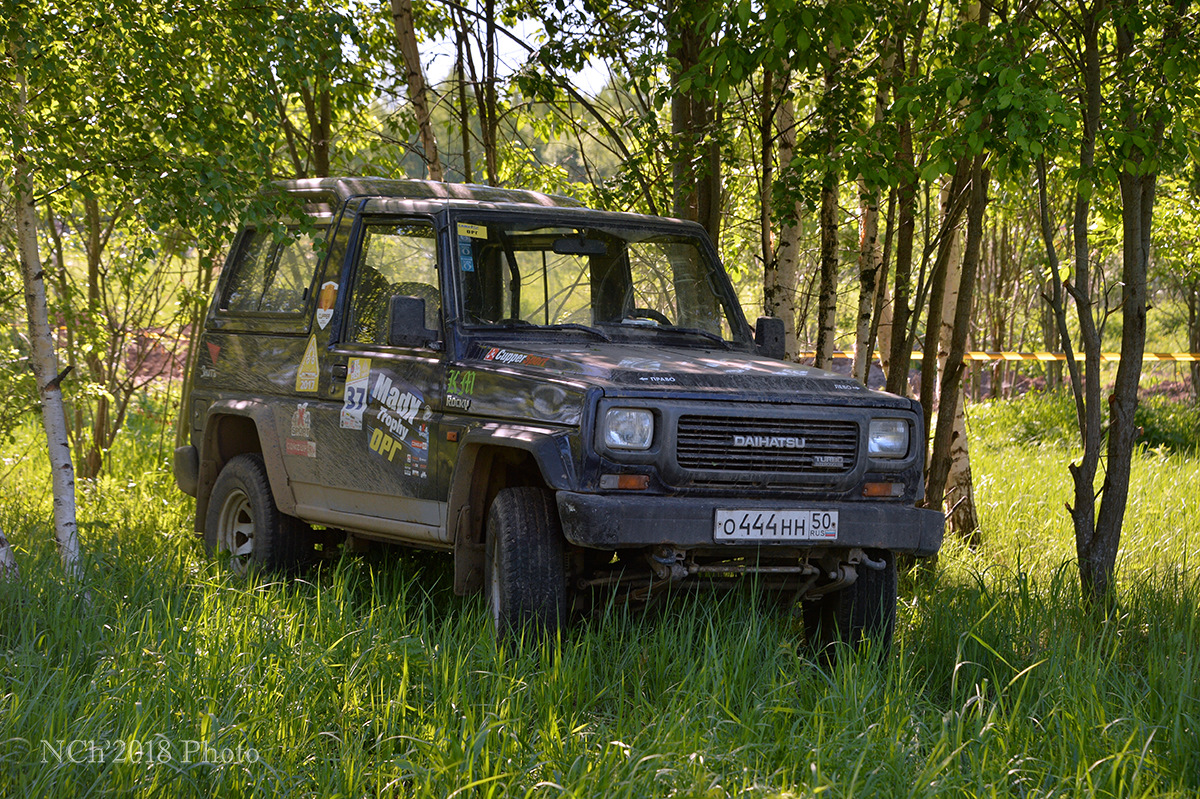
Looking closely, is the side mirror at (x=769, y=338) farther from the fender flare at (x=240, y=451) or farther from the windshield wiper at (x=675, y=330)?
the fender flare at (x=240, y=451)

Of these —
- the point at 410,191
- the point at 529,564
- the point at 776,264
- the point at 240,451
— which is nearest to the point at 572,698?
the point at 529,564

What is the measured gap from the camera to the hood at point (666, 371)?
4.28 metres

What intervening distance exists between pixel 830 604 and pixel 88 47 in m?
4.71

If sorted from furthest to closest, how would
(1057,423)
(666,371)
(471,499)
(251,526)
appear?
(1057,423), (251,526), (471,499), (666,371)

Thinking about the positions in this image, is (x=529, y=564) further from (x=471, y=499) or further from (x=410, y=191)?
(x=410, y=191)

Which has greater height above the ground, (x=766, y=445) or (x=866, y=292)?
(x=866, y=292)

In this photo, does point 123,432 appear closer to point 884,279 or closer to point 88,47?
point 88,47

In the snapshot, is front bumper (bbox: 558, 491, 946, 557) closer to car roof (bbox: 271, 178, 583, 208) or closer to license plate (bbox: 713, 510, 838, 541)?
license plate (bbox: 713, 510, 838, 541)

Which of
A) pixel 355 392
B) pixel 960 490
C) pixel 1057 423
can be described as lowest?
pixel 1057 423

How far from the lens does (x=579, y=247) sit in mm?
5457

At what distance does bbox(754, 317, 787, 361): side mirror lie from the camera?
5719 millimetres

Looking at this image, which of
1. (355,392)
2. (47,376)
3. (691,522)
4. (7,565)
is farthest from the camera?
(47,376)

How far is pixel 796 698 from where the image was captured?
398 centimetres

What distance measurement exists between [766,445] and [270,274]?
10.3 ft
